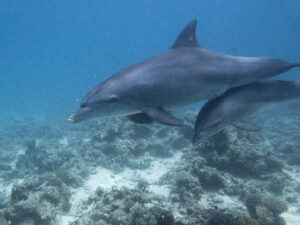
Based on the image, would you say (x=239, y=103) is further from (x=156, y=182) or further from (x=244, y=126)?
(x=156, y=182)

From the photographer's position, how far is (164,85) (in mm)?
3057

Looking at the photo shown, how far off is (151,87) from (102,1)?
145 metres

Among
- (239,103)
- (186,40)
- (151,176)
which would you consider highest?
(186,40)

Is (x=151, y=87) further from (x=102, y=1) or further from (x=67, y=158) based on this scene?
(x=102, y=1)

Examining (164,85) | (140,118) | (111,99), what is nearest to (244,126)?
(164,85)

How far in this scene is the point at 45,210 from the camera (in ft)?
18.6

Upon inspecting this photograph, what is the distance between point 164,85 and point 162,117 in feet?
1.79

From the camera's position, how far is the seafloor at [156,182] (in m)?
5.09

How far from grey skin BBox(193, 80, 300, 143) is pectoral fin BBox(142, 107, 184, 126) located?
2.49ft

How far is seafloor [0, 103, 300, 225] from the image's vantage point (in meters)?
Result: 5.09

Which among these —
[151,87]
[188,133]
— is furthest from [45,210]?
[188,133]

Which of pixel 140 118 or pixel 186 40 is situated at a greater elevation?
pixel 186 40

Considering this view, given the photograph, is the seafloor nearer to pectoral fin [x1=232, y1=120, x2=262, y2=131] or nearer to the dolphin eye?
pectoral fin [x1=232, y1=120, x2=262, y2=131]

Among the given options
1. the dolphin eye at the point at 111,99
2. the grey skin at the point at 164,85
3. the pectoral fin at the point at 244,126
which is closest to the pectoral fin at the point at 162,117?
the grey skin at the point at 164,85
